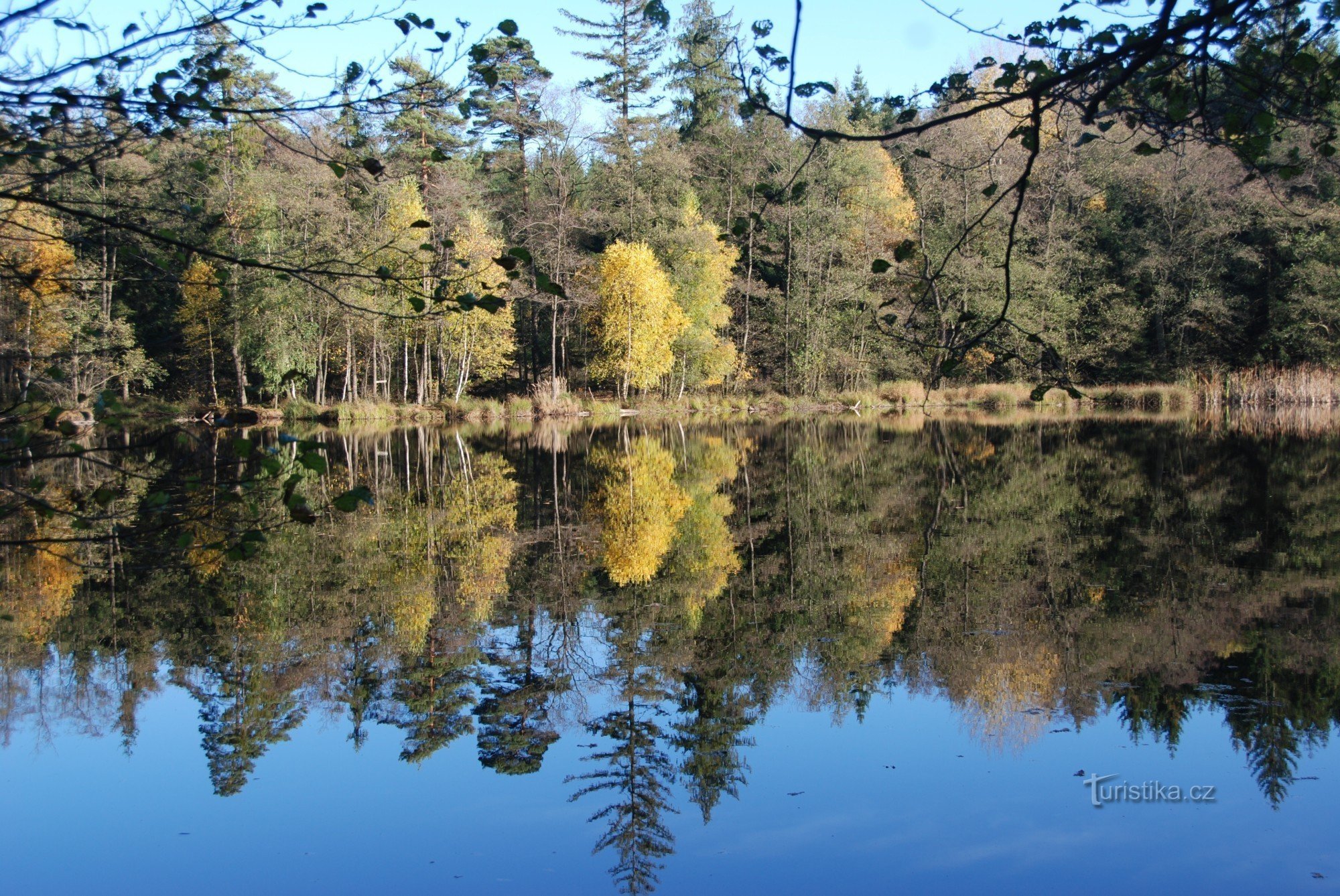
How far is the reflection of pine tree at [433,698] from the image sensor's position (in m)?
5.76

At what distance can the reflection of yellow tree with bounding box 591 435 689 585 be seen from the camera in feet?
33.7

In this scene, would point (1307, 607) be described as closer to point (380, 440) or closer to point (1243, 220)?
point (380, 440)

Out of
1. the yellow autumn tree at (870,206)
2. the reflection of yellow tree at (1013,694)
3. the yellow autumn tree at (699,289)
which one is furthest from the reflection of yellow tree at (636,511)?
the yellow autumn tree at (870,206)

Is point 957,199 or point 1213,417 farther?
point 957,199

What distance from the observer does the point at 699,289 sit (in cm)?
4141

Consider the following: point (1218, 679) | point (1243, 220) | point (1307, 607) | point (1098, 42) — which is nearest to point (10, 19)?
point (1098, 42)

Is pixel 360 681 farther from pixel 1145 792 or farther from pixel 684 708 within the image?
pixel 1145 792

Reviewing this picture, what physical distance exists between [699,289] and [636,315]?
13.6 feet

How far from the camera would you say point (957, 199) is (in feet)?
140

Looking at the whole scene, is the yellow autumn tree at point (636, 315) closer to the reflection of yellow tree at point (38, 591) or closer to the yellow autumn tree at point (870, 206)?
the yellow autumn tree at point (870, 206)

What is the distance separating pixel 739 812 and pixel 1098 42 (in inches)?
145

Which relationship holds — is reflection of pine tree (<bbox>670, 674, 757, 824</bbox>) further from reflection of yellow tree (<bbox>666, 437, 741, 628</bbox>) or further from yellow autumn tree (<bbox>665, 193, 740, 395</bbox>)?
yellow autumn tree (<bbox>665, 193, 740, 395</bbox>)

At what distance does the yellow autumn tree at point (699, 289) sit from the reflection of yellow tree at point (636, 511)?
20.3 meters

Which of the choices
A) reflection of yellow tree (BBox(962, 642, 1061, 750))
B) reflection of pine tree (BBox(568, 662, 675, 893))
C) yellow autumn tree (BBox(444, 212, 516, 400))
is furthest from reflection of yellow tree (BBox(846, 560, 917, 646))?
yellow autumn tree (BBox(444, 212, 516, 400))
